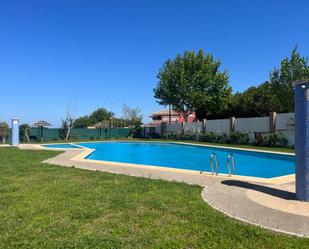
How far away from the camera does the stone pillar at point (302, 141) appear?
22.6ft

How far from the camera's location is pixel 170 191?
7.63 metres

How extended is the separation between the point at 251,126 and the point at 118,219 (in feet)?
73.0

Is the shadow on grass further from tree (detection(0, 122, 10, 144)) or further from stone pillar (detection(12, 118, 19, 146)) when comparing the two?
tree (detection(0, 122, 10, 144))

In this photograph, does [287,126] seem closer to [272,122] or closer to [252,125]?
[272,122]

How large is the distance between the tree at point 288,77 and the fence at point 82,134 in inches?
724

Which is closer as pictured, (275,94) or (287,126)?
(287,126)

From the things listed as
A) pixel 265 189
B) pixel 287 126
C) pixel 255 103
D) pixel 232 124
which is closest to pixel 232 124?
pixel 232 124

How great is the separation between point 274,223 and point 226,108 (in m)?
35.4

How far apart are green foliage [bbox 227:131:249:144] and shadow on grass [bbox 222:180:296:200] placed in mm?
17444

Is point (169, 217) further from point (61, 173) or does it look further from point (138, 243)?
point (61, 173)

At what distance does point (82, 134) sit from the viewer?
3891 cm

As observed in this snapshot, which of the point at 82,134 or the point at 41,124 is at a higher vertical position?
the point at 41,124

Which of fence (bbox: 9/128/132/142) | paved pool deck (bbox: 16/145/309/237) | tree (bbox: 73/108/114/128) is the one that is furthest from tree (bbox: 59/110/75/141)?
tree (bbox: 73/108/114/128)

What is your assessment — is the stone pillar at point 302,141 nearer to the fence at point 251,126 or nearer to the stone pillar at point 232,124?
the fence at point 251,126
